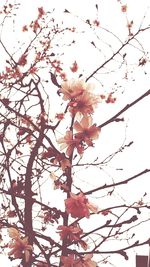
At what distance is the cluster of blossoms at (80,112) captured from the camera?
2347 millimetres

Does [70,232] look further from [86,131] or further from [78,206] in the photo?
[86,131]

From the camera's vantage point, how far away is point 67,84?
2436 millimetres

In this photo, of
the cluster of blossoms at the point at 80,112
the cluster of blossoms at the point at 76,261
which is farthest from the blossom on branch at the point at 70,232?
the cluster of blossoms at the point at 80,112

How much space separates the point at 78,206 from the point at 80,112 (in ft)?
1.85

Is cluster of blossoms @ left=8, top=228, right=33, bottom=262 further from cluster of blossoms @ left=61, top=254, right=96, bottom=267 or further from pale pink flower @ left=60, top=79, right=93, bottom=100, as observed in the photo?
pale pink flower @ left=60, top=79, right=93, bottom=100

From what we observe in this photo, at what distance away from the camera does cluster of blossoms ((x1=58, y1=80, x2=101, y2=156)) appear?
7.70ft

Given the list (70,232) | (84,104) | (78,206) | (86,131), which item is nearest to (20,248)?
(70,232)

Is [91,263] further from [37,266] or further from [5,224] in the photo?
[5,224]

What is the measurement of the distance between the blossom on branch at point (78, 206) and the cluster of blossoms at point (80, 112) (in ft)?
0.91

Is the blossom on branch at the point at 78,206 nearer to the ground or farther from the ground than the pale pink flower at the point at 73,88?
nearer to the ground

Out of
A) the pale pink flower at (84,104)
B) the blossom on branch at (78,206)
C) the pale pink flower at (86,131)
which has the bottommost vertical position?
the blossom on branch at (78,206)

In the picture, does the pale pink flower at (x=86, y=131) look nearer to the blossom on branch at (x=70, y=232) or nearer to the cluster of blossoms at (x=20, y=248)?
the blossom on branch at (x=70, y=232)

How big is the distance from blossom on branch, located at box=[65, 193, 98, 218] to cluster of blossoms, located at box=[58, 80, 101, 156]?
0.91ft

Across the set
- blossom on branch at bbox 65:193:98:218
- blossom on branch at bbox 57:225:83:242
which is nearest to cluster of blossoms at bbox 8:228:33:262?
blossom on branch at bbox 57:225:83:242
